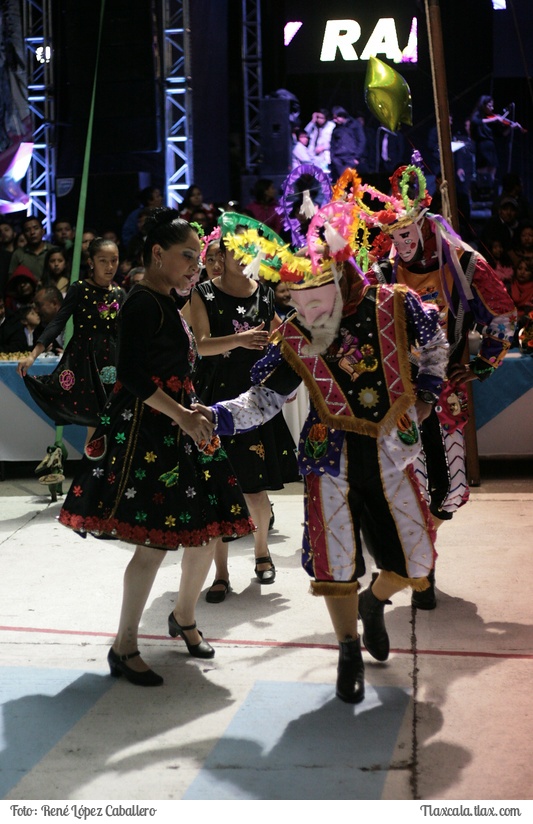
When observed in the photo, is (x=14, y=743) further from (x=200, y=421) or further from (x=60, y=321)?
(x=60, y=321)

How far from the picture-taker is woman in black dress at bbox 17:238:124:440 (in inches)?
251

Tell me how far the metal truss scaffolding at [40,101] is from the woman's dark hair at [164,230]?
8577mm

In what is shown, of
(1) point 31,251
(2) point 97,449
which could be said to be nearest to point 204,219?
(1) point 31,251

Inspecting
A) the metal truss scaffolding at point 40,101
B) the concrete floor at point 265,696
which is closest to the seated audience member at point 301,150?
the metal truss scaffolding at point 40,101

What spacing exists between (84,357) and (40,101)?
6.46m

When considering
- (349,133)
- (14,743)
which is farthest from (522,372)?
(349,133)

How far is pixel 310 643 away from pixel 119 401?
128cm

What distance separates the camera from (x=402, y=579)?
12.3 ft

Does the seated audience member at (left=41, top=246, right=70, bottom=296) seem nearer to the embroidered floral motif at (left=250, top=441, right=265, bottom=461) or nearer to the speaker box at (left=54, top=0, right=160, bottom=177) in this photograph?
the speaker box at (left=54, top=0, right=160, bottom=177)

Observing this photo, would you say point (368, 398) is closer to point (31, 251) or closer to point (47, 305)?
point (47, 305)

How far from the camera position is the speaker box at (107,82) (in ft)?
38.2

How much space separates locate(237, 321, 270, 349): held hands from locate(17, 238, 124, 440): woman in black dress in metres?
1.76

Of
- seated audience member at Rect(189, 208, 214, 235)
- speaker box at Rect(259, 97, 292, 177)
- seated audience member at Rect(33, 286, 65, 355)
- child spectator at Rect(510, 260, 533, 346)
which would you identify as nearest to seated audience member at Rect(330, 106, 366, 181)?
speaker box at Rect(259, 97, 292, 177)

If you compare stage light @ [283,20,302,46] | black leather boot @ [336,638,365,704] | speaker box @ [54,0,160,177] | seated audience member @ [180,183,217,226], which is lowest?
A: black leather boot @ [336,638,365,704]
